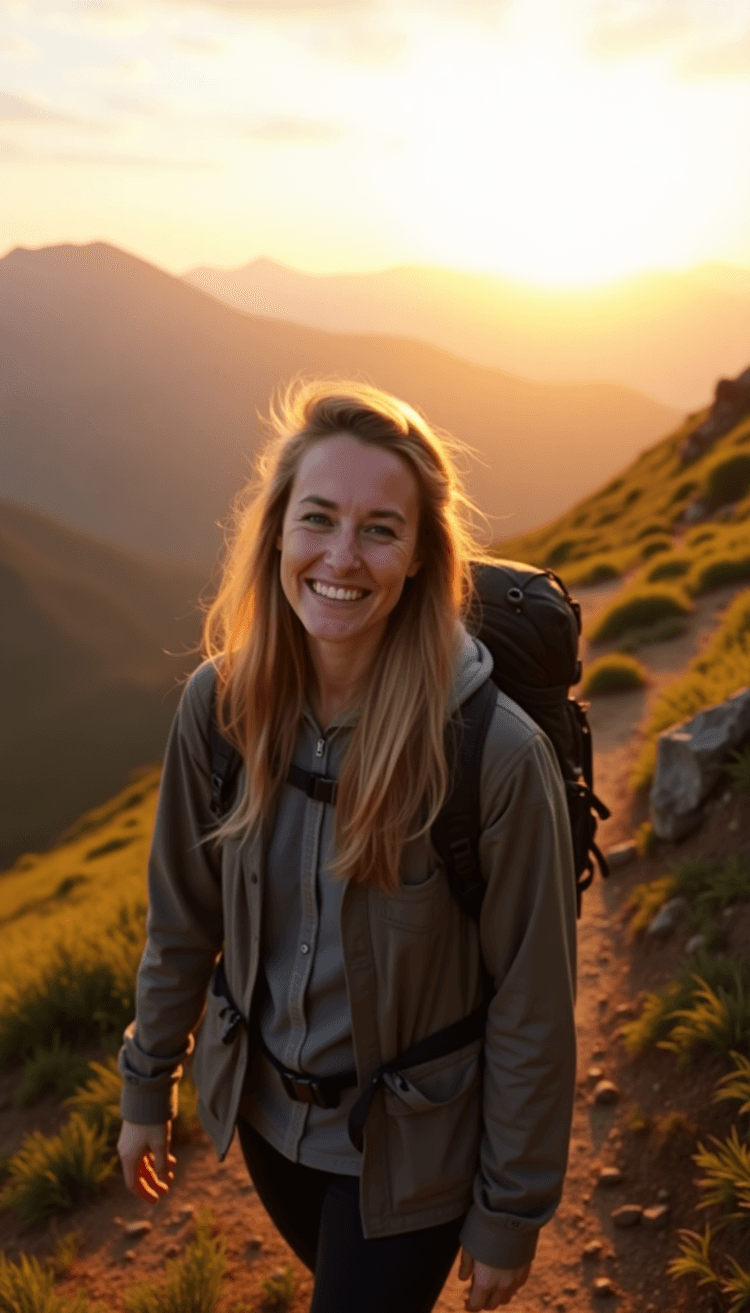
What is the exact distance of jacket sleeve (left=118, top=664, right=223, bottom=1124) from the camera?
8.17 feet

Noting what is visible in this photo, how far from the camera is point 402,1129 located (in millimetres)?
2229

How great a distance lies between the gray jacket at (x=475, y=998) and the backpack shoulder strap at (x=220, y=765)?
38mm

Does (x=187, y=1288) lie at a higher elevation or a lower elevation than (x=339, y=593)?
lower

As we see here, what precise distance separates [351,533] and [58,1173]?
4.20 m

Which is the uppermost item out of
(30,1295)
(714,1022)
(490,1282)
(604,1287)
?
(490,1282)

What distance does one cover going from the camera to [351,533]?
2230 millimetres

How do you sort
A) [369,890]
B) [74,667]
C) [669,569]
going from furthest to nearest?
[74,667] → [669,569] → [369,890]

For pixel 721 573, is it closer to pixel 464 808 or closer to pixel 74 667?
pixel 464 808

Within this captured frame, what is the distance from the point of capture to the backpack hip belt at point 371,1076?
220 centimetres

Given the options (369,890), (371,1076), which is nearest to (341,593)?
(369,890)

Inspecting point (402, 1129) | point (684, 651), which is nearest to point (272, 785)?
point (402, 1129)

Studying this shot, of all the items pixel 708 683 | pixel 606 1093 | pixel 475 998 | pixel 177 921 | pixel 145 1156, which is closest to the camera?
pixel 475 998

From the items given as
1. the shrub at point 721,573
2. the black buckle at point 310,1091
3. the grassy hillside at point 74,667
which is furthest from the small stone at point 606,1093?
the grassy hillside at point 74,667

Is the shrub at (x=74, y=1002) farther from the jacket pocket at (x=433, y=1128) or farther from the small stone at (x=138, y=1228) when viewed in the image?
the jacket pocket at (x=433, y=1128)
